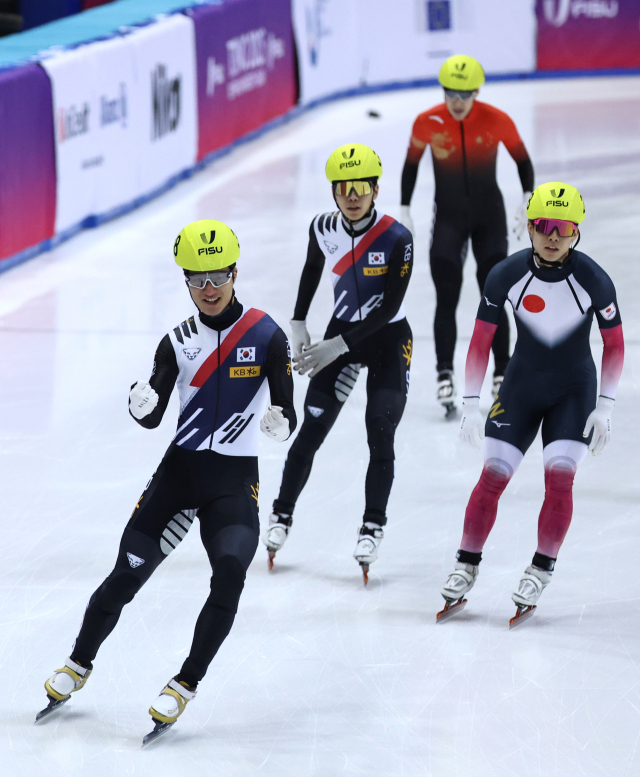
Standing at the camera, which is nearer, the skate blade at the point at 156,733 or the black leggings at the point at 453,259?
the skate blade at the point at 156,733

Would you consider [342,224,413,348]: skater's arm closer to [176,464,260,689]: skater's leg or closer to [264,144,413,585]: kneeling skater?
[264,144,413,585]: kneeling skater

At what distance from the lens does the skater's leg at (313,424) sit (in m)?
5.35

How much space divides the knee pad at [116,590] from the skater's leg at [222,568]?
0.84ft

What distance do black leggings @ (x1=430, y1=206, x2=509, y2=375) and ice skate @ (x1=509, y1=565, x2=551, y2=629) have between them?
2598 mm

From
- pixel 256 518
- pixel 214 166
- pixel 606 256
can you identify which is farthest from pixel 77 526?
pixel 214 166

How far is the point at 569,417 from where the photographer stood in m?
4.64

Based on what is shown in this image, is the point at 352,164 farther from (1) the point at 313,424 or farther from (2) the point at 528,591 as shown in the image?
(2) the point at 528,591

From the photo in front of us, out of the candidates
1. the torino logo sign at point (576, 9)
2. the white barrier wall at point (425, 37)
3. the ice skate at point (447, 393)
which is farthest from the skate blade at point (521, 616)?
the torino logo sign at point (576, 9)

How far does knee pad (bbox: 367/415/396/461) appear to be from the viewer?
17.1 feet

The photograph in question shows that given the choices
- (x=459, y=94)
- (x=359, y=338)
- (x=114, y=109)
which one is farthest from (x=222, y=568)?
(x=114, y=109)

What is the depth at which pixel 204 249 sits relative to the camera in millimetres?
3945

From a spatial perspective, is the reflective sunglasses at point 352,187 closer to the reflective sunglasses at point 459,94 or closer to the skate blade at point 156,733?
the reflective sunglasses at point 459,94

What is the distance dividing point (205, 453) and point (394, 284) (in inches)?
61.6

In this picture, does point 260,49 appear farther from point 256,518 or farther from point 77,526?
point 256,518
